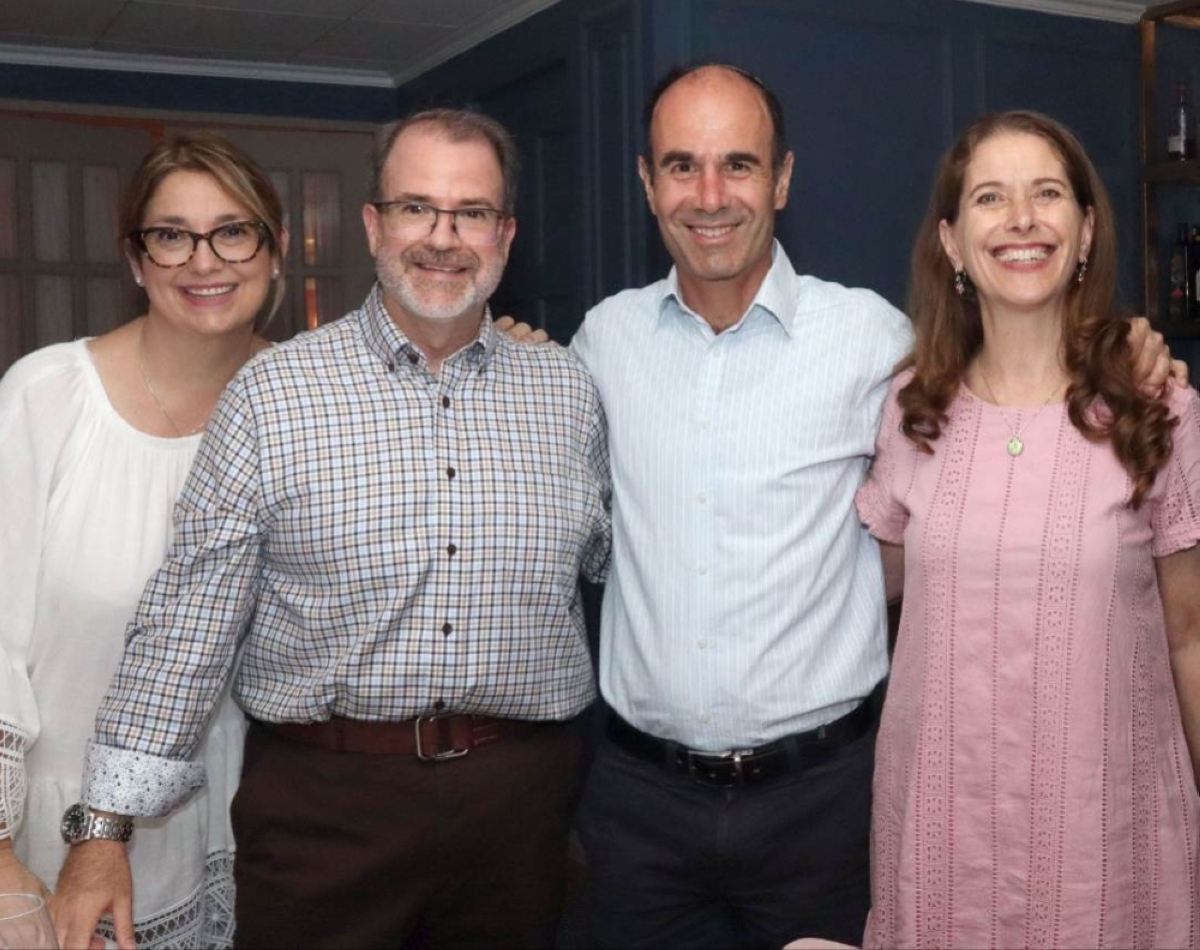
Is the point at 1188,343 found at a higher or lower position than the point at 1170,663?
higher

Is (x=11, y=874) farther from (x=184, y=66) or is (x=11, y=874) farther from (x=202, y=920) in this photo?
(x=184, y=66)

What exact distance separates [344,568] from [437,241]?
507mm

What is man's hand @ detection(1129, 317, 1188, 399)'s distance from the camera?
1952 mm

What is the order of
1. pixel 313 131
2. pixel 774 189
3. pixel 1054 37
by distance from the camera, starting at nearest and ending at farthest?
1. pixel 774 189
2. pixel 1054 37
3. pixel 313 131

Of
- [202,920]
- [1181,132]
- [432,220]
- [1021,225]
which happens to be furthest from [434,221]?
[1181,132]

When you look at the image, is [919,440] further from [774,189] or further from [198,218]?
[198,218]

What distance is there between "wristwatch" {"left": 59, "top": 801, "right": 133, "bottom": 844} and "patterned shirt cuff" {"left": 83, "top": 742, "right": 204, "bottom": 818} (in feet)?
0.06

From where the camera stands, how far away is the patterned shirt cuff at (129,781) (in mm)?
1958

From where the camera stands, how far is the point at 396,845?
80.7 inches

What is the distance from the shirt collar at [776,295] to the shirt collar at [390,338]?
1.08ft

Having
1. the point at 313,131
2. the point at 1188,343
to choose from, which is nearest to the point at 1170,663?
the point at 1188,343

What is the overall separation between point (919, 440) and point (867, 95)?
111 inches

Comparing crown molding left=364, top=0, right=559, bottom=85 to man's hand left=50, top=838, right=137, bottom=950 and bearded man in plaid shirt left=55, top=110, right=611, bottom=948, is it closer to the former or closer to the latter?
bearded man in plaid shirt left=55, top=110, right=611, bottom=948

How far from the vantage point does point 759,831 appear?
84.1 inches
